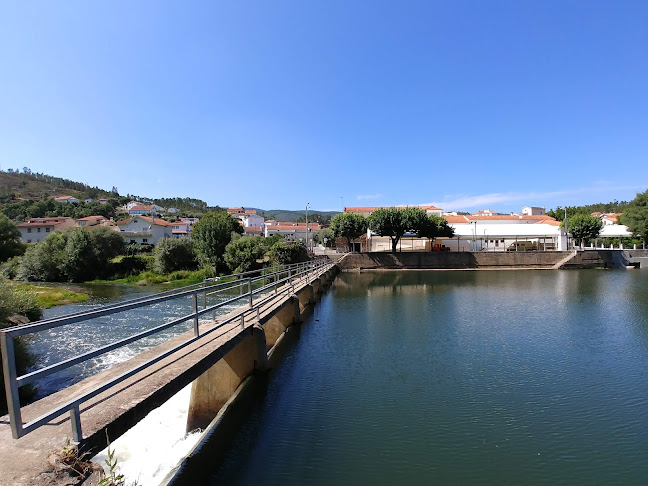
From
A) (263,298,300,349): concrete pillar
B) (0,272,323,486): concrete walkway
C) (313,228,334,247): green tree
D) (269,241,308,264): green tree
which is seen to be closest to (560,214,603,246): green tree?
(313,228,334,247): green tree

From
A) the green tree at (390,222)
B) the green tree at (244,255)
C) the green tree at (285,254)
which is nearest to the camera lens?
the green tree at (285,254)

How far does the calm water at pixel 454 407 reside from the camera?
6457 millimetres

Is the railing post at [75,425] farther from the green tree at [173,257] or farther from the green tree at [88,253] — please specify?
the green tree at [88,253]

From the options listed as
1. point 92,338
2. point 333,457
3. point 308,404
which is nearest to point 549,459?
point 333,457

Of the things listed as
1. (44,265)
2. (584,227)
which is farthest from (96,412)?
(584,227)

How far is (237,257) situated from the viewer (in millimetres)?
46500

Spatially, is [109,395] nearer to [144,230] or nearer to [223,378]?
[223,378]

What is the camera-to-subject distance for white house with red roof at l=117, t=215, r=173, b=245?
76625 mm

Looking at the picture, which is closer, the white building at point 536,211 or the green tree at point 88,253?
the green tree at point 88,253

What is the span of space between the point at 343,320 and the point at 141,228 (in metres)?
78.7

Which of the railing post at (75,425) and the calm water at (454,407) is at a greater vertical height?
the railing post at (75,425)

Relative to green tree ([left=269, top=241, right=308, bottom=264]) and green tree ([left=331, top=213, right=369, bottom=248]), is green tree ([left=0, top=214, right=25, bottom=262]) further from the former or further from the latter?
green tree ([left=331, top=213, right=369, bottom=248])

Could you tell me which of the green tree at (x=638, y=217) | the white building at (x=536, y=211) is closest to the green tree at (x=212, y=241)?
the green tree at (x=638, y=217)

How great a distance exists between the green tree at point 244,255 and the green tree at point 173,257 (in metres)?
6.16
